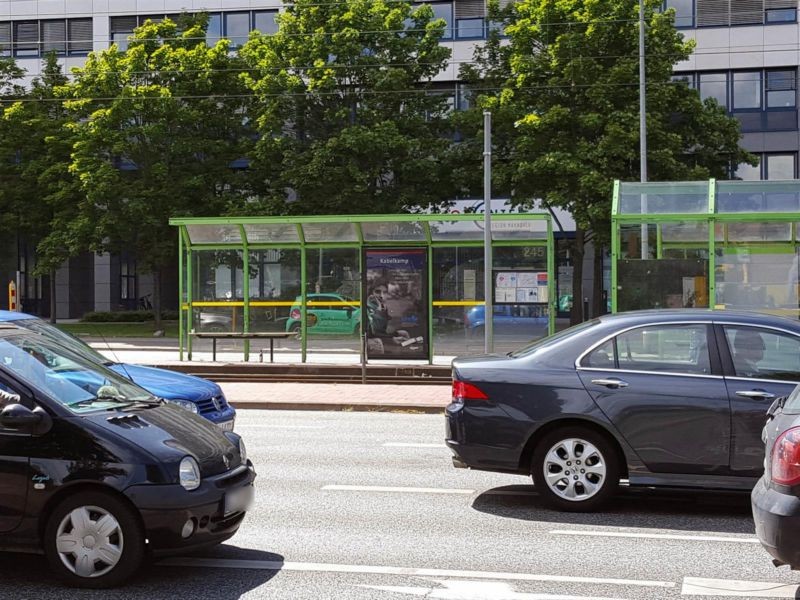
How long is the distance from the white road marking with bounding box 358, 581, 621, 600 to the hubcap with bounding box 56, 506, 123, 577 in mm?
1377

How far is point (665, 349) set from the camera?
7.68 metres

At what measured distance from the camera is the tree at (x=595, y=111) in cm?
3180

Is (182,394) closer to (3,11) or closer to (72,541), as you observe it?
(72,541)

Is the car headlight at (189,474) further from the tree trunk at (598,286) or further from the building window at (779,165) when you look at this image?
the building window at (779,165)

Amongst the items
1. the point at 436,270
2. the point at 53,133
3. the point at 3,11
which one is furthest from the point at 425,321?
the point at 3,11

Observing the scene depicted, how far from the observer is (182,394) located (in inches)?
369

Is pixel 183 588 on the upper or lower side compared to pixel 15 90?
lower

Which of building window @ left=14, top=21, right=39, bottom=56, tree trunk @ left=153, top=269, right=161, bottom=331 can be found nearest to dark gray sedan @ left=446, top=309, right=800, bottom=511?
tree trunk @ left=153, top=269, right=161, bottom=331

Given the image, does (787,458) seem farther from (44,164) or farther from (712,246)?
(44,164)

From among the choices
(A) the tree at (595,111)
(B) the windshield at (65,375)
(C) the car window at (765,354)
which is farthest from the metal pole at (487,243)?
(A) the tree at (595,111)

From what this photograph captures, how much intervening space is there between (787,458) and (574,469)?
286cm

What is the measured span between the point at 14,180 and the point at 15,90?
13.0ft

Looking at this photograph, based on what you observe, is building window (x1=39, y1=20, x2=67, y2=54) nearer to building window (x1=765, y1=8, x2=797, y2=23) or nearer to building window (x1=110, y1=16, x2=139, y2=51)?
building window (x1=110, y1=16, x2=139, y2=51)

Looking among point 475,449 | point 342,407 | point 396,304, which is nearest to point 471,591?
point 475,449
